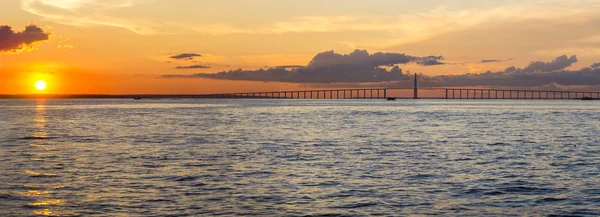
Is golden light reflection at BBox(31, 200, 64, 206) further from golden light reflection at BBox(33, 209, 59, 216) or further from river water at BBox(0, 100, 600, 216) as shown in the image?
golden light reflection at BBox(33, 209, 59, 216)

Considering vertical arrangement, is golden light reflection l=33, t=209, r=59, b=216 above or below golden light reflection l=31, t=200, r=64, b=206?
below

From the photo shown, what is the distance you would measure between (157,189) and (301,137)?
31729 millimetres

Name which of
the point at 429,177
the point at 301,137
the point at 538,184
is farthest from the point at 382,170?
the point at 301,137

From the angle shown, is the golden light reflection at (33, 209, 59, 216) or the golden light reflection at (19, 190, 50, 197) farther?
the golden light reflection at (19, 190, 50, 197)

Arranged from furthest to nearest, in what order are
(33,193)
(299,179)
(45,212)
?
(299,179) < (33,193) < (45,212)

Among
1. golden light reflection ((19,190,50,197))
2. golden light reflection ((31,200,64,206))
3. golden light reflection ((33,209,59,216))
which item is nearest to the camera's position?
golden light reflection ((33,209,59,216))

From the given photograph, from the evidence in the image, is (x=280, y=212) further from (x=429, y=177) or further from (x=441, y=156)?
(x=441, y=156)

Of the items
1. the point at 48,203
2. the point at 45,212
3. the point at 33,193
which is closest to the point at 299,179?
the point at 48,203

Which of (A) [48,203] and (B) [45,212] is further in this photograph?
(A) [48,203]

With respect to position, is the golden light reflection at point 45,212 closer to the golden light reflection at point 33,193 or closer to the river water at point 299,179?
the river water at point 299,179

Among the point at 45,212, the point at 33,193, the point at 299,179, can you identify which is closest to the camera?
the point at 45,212

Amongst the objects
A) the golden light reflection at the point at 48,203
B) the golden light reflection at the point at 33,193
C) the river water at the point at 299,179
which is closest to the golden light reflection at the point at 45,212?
the river water at the point at 299,179

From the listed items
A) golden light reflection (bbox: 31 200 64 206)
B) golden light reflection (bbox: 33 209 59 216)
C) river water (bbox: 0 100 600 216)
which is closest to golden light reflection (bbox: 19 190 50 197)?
river water (bbox: 0 100 600 216)

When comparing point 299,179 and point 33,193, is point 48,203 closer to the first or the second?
point 33,193
